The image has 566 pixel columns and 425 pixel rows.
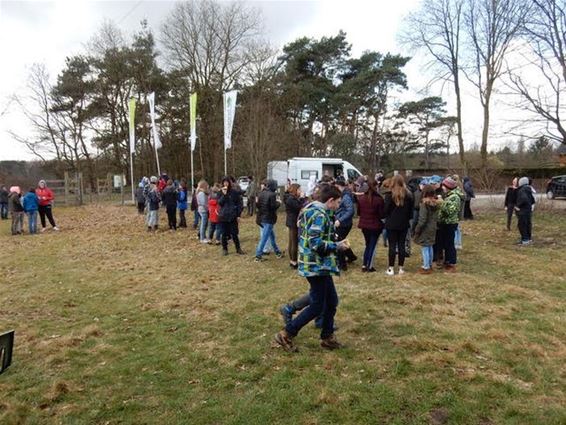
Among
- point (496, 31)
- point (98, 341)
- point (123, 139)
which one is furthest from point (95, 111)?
point (98, 341)

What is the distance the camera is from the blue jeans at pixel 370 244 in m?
8.03

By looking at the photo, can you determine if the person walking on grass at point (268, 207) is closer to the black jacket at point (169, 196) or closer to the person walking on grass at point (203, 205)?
the person walking on grass at point (203, 205)

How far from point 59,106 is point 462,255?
3900 centimetres

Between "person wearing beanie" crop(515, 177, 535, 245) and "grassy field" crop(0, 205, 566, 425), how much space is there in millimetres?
2157

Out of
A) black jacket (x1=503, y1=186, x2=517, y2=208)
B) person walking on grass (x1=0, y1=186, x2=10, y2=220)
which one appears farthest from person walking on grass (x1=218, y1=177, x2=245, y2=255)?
person walking on grass (x1=0, y1=186, x2=10, y2=220)

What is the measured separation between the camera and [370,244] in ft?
27.0

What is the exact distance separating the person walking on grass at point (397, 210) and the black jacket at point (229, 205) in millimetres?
3613

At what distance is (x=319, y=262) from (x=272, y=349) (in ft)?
3.69

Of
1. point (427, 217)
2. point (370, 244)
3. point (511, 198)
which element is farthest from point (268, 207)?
point (511, 198)

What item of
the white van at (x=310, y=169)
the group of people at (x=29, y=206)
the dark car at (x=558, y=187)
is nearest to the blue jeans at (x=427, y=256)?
the group of people at (x=29, y=206)

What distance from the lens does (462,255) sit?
400 inches

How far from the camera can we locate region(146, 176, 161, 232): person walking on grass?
1435 cm

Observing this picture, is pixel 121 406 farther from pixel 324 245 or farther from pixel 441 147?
pixel 441 147

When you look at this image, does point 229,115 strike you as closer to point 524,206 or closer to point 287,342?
point 524,206
